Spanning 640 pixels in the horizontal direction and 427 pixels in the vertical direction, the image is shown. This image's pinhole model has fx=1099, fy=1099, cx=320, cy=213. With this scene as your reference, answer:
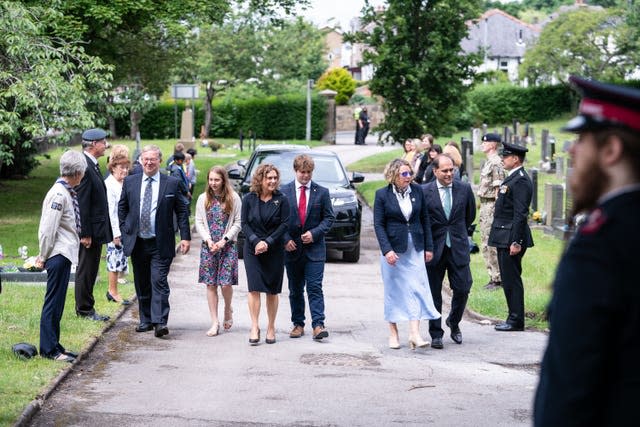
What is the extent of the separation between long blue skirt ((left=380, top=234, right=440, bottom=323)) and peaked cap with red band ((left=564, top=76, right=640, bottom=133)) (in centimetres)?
795

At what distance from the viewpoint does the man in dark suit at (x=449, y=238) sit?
38.1 ft

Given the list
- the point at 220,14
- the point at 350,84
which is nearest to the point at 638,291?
the point at 220,14

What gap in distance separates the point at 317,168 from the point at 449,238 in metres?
8.00

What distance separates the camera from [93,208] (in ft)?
38.7

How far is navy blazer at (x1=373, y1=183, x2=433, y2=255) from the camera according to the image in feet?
36.6

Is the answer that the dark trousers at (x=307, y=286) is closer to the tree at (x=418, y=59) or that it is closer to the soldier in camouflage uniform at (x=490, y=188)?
the soldier in camouflage uniform at (x=490, y=188)

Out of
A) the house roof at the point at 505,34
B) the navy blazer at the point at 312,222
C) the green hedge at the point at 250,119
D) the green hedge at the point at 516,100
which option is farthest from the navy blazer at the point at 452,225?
the house roof at the point at 505,34

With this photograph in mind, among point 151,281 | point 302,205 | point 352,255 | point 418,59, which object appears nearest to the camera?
point 151,281

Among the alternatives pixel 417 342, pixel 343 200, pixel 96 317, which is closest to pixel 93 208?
pixel 96 317

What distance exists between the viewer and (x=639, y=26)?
6378 centimetres

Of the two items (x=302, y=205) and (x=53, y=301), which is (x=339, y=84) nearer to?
(x=302, y=205)

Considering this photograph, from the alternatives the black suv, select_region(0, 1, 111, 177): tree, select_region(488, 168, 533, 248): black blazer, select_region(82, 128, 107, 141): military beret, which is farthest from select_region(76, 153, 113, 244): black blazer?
select_region(0, 1, 111, 177): tree

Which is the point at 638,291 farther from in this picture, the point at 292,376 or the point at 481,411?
the point at 292,376

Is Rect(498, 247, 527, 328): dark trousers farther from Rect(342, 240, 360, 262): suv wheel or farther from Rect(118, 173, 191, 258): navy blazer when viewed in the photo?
Rect(342, 240, 360, 262): suv wheel
